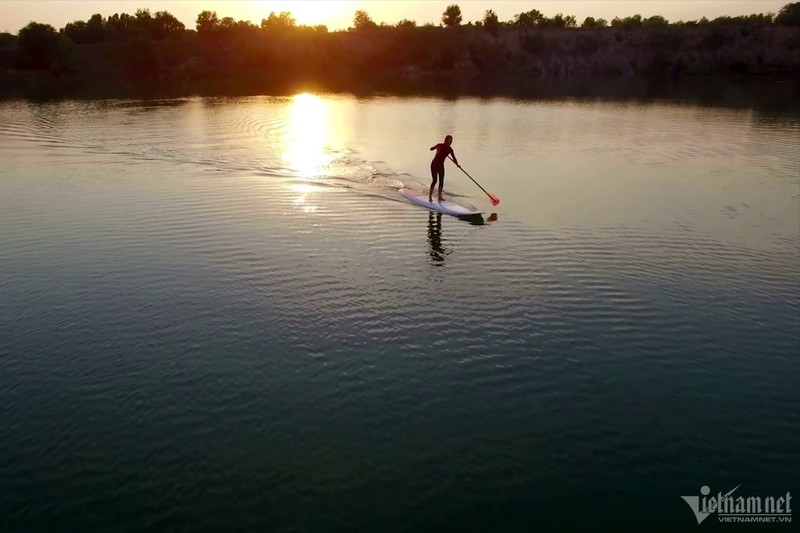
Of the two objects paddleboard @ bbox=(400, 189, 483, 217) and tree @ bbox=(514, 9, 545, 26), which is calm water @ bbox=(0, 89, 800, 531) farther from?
tree @ bbox=(514, 9, 545, 26)

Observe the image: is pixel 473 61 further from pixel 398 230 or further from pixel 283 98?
pixel 398 230

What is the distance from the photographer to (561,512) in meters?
9.75

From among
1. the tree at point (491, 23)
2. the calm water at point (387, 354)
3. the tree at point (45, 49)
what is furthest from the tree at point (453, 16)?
the calm water at point (387, 354)

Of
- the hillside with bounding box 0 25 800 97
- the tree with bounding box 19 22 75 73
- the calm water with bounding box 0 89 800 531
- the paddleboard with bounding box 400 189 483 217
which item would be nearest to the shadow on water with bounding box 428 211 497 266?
the calm water with bounding box 0 89 800 531

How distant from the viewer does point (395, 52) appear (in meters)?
136

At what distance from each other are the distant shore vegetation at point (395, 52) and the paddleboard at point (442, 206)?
81.7 meters

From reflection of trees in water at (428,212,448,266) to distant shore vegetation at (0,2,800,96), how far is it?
84671 mm

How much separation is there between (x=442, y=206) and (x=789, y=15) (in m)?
142

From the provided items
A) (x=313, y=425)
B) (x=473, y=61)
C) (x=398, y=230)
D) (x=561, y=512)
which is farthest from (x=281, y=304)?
(x=473, y=61)

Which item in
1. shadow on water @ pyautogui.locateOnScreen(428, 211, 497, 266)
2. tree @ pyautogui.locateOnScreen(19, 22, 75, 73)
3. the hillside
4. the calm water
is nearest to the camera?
the calm water

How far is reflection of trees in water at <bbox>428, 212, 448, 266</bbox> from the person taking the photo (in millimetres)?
20219

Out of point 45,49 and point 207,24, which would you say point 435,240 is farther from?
point 207,24

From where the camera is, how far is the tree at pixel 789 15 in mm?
125606

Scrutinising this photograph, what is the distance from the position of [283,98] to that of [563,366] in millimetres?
75059
